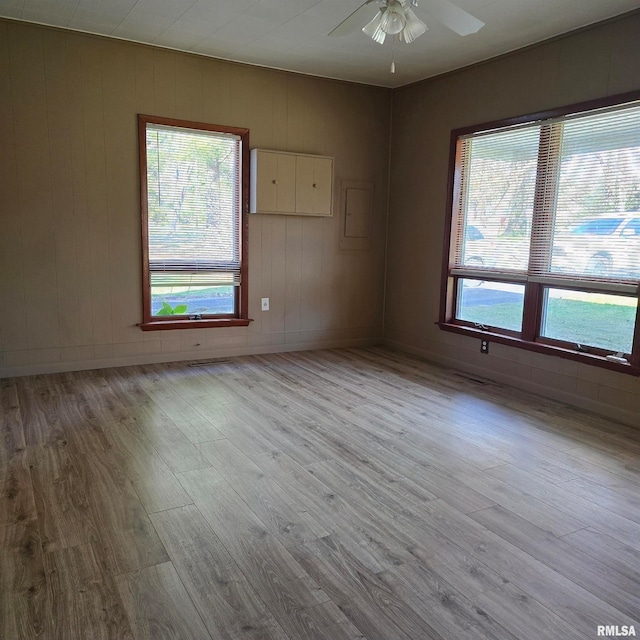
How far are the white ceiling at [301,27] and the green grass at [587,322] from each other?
2.00m

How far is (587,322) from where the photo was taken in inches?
160

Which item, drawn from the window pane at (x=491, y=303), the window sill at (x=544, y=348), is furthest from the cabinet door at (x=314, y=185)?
the window sill at (x=544, y=348)

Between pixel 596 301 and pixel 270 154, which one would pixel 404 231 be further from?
pixel 596 301

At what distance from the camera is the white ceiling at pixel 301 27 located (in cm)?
366

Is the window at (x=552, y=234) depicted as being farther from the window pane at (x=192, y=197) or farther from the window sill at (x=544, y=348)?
the window pane at (x=192, y=197)

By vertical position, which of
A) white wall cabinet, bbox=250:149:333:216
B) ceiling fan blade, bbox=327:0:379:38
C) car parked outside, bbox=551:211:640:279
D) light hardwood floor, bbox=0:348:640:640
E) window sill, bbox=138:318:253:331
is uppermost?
ceiling fan blade, bbox=327:0:379:38

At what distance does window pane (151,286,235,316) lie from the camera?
5.05m

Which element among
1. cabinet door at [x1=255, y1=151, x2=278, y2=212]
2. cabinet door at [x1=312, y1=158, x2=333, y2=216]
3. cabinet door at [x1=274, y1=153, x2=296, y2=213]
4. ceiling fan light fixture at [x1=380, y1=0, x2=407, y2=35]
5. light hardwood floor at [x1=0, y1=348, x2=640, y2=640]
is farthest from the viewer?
cabinet door at [x1=312, y1=158, x2=333, y2=216]

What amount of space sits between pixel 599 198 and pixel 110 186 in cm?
388

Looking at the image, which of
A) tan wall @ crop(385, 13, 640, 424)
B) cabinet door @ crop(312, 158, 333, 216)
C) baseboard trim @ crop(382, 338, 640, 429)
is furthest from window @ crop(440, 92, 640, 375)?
cabinet door @ crop(312, 158, 333, 216)

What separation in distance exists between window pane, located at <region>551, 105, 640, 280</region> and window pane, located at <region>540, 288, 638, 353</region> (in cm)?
18

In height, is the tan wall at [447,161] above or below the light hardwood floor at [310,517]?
above

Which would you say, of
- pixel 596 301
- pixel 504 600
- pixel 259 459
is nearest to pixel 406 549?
pixel 504 600

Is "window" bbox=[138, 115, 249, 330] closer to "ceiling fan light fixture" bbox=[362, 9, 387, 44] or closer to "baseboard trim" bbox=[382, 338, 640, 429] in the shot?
"baseboard trim" bbox=[382, 338, 640, 429]
